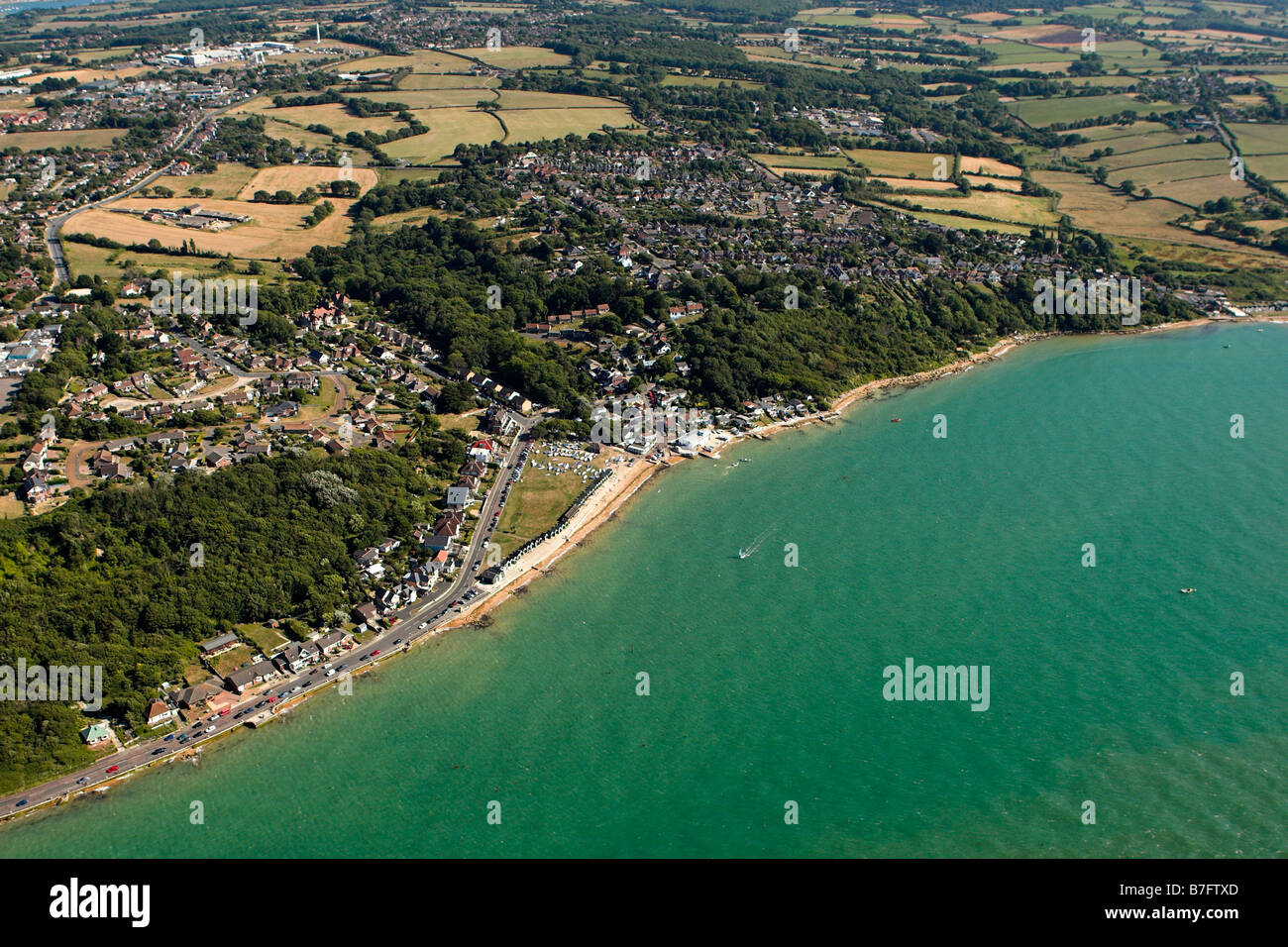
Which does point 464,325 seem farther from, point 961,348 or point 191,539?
point 961,348

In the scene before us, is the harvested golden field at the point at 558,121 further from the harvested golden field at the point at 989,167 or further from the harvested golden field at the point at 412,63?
the harvested golden field at the point at 989,167

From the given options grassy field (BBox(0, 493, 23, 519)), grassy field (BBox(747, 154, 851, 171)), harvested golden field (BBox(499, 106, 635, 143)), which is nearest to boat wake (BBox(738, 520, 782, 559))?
grassy field (BBox(0, 493, 23, 519))

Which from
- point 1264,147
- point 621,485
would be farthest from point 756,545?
point 1264,147

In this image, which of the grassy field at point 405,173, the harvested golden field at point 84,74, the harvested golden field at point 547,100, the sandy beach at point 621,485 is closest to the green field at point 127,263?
the grassy field at point 405,173

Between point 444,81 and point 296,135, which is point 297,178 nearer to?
point 296,135

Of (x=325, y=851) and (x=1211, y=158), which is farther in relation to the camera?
(x=1211, y=158)

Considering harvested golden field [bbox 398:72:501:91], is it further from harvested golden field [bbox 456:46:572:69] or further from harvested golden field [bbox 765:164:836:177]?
harvested golden field [bbox 765:164:836:177]

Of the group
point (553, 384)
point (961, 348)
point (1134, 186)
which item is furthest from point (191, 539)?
point (1134, 186)

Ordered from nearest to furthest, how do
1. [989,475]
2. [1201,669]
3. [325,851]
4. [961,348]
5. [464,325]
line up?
[325,851] → [1201,669] → [989,475] → [464,325] → [961,348]
